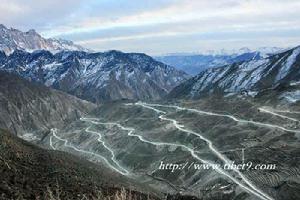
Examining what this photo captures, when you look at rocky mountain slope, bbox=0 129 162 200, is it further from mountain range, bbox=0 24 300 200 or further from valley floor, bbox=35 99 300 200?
valley floor, bbox=35 99 300 200

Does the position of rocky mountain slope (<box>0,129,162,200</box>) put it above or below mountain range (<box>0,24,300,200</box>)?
above

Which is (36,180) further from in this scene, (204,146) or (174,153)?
(174,153)

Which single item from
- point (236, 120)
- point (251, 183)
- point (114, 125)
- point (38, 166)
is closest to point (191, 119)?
point (236, 120)

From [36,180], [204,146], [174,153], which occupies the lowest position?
[174,153]

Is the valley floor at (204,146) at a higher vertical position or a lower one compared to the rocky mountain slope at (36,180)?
lower

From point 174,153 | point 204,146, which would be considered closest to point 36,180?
point 204,146

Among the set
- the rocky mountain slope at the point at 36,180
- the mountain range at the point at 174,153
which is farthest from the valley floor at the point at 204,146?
the rocky mountain slope at the point at 36,180

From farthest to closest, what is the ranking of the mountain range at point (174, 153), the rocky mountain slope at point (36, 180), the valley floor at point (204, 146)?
the valley floor at point (204, 146) → the mountain range at point (174, 153) → the rocky mountain slope at point (36, 180)

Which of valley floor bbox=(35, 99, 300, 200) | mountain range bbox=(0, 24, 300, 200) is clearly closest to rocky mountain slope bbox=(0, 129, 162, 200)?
mountain range bbox=(0, 24, 300, 200)

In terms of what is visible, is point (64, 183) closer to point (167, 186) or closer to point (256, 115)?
point (167, 186)

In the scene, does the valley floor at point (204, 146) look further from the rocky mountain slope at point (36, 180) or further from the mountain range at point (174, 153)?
the rocky mountain slope at point (36, 180)

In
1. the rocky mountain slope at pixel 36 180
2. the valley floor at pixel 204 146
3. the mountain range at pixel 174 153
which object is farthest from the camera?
the valley floor at pixel 204 146
